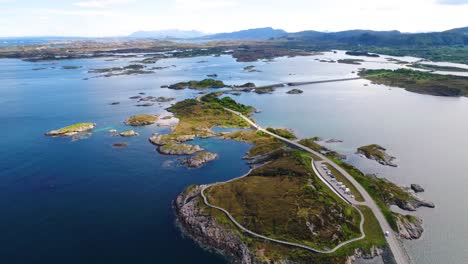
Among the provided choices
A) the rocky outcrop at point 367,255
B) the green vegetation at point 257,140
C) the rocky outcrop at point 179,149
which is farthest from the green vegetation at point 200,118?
the rocky outcrop at point 367,255

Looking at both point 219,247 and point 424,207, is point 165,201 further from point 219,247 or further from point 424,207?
point 424,207

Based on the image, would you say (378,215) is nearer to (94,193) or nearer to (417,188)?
(417,188)

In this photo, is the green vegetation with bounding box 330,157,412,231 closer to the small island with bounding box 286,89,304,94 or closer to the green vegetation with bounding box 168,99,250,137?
the green vegetation with bounding box 168,99,250,137

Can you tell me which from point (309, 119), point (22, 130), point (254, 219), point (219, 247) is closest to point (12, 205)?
point (219, 247)

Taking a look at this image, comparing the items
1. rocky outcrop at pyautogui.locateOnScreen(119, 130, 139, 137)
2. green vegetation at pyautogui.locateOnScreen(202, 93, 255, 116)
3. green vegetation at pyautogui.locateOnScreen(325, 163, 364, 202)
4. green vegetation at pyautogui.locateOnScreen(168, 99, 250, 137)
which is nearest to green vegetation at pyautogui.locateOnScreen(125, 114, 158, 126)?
rocky outcrop at pyautogui.locateOnScreen(119, 130, 139, 137)

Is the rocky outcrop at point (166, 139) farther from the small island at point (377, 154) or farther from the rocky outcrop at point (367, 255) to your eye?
the rocky outcrop at point (367, 255)

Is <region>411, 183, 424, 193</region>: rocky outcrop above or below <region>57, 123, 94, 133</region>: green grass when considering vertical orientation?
below

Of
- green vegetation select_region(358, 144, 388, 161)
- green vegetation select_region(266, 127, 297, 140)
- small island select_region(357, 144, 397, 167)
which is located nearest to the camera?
small island select_region(357, 144, 397, 167)

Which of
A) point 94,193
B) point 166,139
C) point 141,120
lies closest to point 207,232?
point 94,193
